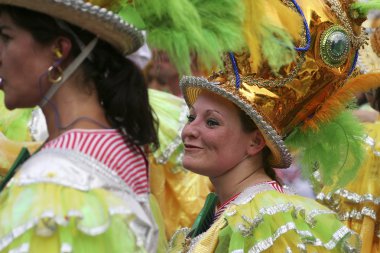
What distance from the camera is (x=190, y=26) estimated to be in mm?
2490

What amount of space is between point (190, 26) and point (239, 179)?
1.40m

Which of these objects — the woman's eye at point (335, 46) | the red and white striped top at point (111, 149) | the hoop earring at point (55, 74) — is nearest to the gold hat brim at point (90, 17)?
the hoop earring at point (55, 74)

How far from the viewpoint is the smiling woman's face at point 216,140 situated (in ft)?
12.3

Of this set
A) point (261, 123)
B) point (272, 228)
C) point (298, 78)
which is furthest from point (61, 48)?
point (298, 78)

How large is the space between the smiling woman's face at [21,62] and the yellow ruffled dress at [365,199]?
2.40 m

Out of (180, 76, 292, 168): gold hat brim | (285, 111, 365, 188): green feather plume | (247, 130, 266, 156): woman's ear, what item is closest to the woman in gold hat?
(180, 76, 292, 168): gold hat brim

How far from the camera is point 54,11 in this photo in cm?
241

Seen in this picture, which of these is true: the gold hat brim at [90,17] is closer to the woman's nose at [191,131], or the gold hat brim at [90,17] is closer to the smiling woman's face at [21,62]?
the smiling woman's face at [21,62]

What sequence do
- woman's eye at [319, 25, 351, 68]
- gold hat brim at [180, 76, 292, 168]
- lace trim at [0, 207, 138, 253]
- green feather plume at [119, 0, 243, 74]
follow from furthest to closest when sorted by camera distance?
woman's eye at [319, 25, 351, 68]
gold hat brim at [180, 76, 292, 168]
green feather plume at [119, 0, 243, 74]
lace trim at [0, 207, 138, 253]

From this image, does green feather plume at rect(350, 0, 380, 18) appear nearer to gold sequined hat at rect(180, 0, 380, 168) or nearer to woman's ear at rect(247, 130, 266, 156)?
gold sequined hat at rect(180, 0, 380, 168)

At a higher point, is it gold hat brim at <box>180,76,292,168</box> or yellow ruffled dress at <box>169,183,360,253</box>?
gold hat brim at <box>180,76,292,168</box>

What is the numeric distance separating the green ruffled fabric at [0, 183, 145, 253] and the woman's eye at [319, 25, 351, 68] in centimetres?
182

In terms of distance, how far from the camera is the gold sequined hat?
375 centimetres

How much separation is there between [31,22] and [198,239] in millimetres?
1510
